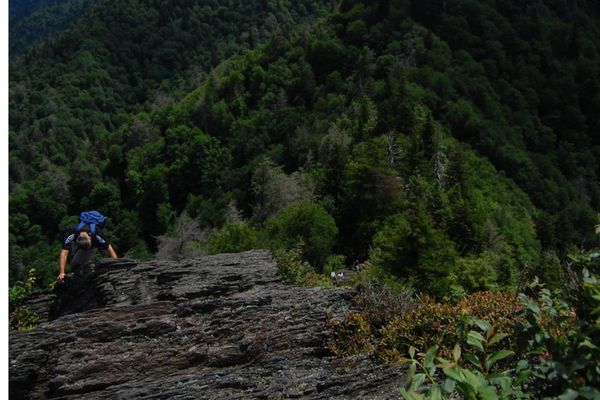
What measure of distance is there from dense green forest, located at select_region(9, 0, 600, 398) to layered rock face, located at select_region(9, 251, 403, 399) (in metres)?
0.75

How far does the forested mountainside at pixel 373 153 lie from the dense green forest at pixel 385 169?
0.84 feet

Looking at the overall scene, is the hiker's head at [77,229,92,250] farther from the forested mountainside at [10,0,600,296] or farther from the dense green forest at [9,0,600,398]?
the forested mountainside at [10,0,600,296]

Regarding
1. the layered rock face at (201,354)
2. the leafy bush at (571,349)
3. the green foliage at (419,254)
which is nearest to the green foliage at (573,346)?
the leafy bush at (571,349)

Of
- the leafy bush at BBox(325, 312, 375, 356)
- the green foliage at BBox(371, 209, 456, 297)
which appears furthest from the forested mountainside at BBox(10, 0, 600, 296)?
the leafy bush at BBox(325, 312, 375, 356)

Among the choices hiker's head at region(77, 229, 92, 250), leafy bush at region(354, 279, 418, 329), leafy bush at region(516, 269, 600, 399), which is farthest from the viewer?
hiker's head at region(77, 229, 92, 250)

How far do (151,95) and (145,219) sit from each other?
309 ft

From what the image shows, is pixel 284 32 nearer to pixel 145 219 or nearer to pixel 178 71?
pixel 145 219

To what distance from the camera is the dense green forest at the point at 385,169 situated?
9.84 m

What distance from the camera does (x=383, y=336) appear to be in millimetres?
8555

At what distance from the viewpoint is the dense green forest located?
9844 millimetres

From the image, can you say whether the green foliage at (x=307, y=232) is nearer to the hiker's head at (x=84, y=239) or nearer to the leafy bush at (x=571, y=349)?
the hiker's head at (x=84, y=239)
